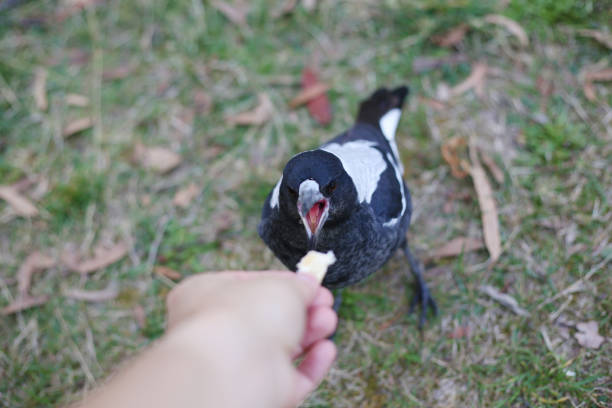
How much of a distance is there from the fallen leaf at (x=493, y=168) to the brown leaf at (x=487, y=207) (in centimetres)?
4

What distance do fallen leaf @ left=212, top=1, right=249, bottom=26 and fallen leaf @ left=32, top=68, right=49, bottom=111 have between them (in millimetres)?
1401

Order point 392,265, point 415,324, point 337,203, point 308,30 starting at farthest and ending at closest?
1. point 308,30
2. point 392,265
3. point 415,324
4. point 337,203

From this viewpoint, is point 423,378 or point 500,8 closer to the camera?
point 423,378

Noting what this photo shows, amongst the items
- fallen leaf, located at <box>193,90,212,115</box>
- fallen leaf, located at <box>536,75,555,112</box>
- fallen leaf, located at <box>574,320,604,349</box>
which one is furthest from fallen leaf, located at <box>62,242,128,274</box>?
fallen leaf, located at <box>536,75,555,112</box>

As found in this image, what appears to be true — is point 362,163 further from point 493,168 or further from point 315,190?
point 493,168

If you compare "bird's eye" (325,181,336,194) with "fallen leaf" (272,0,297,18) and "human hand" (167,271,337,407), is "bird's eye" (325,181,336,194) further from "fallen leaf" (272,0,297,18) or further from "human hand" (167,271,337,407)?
"fallen leaf" (272,0,297,18)

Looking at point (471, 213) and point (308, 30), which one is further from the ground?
point (308, 30)

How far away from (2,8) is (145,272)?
2.45m

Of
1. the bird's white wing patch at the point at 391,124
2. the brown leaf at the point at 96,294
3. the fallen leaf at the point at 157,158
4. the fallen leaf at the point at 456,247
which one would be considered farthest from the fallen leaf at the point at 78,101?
the fallen leaf at the point at 456,247

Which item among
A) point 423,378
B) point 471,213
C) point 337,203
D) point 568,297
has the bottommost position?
point 423,378

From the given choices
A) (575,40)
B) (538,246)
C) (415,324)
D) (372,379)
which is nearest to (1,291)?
(372,379)

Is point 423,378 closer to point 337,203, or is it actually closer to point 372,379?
point 372,379

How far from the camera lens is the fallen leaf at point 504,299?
7.09ft

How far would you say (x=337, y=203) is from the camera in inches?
63.0
